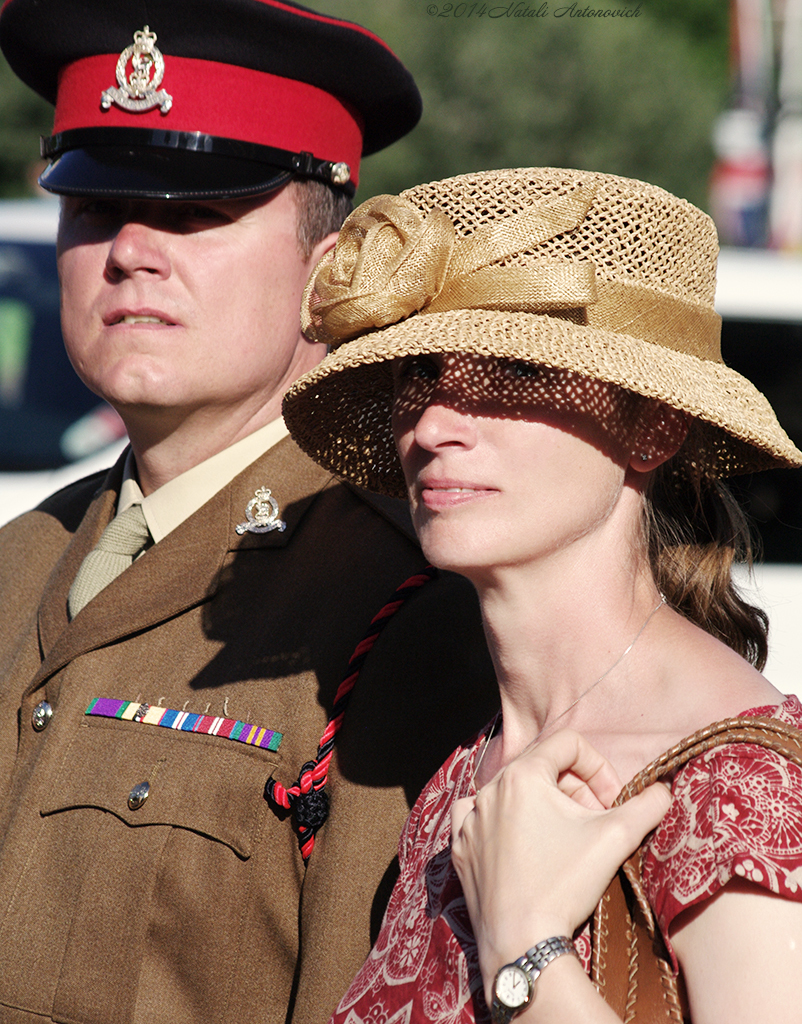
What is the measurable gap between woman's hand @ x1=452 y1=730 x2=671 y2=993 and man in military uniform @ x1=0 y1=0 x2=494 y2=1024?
1.60 feet

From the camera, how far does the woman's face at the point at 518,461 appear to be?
1753 millimetres

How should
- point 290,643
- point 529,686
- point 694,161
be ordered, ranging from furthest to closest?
→ 1. point 694,161
2. point 290,643
3. point 529,686

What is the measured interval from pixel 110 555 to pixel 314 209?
86cm

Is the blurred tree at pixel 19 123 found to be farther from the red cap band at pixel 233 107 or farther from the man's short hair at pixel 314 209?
the man's short hair at pixel 314 209

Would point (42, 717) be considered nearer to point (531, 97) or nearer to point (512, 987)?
point (512, 987)

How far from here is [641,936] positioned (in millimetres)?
1479

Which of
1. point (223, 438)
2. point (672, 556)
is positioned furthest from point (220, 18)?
point (672, 556)

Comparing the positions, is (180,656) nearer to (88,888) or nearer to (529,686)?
(88,888)

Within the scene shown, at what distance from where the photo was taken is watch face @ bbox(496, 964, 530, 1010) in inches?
56.4

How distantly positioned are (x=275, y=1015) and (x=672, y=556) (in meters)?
0.99

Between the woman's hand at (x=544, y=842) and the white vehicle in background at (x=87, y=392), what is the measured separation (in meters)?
3.63

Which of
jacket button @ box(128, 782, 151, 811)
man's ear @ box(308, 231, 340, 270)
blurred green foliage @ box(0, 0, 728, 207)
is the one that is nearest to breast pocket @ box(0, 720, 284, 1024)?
jacket button @ box(128, 782, 151, 811)

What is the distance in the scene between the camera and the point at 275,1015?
2.03 metres

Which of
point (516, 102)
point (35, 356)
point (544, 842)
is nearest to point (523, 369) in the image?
point (544, 842)
